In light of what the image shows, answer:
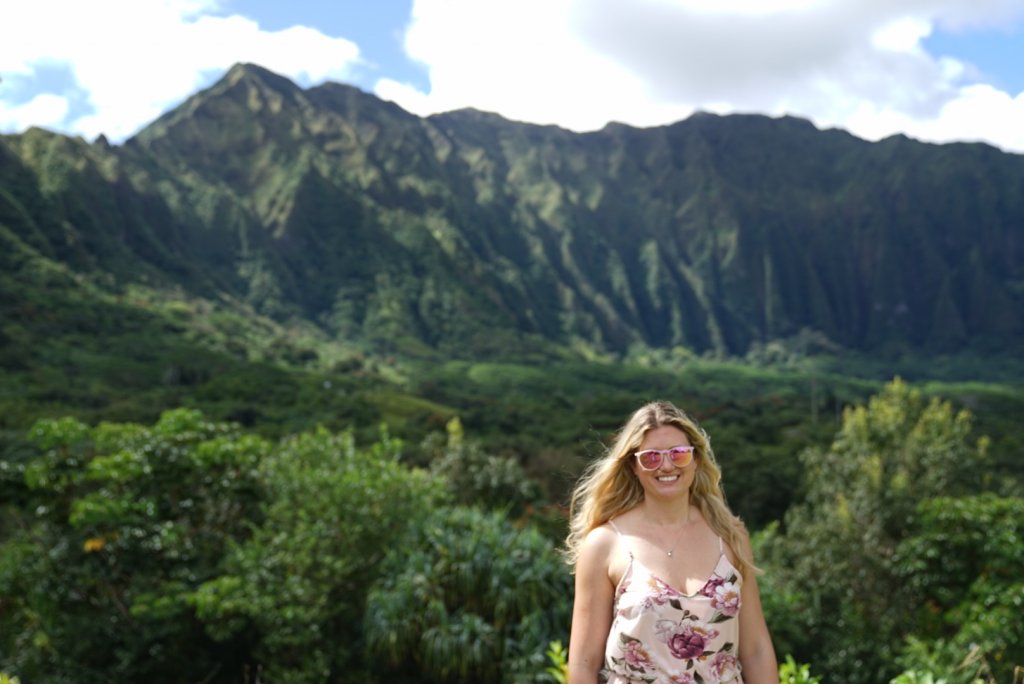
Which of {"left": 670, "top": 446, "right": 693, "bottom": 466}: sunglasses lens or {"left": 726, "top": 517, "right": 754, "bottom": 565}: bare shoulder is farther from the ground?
{"left": 670, "top": 446, "right": 693, "bottom": 466}: sunglasses lens

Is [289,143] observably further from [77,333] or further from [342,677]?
[342,677]

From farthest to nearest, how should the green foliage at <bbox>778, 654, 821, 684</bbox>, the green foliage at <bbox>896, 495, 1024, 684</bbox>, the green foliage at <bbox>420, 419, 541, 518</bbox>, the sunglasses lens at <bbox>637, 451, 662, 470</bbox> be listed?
the green foliage at <bbox>420, 419, 541, 518</bbox>
the green foliage at <bbox>896, 495, 1024, 684</bbox>
the green foliage at <bbox>778, 654, 821, 684</bbox>
the sunglasses lens at <bbox>637, 451, 662, 470</bbox>

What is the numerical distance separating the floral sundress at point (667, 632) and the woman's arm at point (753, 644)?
0.13m

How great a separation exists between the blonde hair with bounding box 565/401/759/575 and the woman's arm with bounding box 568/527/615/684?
15cm

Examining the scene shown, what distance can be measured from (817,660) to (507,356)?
131 metres

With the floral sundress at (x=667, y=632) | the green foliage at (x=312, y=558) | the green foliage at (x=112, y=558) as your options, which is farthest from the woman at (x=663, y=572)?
the green foliage at (x=112, y=558)

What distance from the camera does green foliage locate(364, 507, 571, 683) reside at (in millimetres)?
10664

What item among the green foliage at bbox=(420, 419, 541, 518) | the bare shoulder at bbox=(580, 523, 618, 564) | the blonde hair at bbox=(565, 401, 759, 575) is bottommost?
the green foliage at bbox=(420, 419, 541, 518)

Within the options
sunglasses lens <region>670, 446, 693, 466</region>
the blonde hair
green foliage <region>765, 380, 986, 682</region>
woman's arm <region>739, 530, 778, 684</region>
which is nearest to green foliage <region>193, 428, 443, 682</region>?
green foliage <region>765, 380, 986, 682</region>

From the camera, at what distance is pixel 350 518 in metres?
13.1

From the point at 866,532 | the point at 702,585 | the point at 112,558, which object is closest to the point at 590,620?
the point at 702,585

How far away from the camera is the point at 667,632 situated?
2.97 meters

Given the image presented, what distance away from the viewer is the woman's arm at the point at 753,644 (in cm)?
316

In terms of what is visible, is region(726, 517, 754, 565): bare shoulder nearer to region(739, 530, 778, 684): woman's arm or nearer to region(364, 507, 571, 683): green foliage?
region(739, 530, 778, 684): woman's arm
